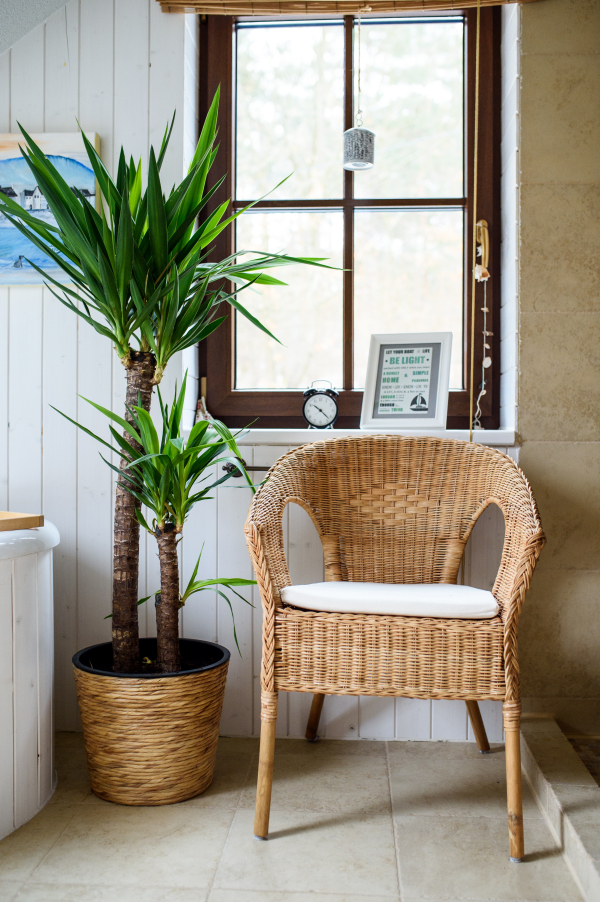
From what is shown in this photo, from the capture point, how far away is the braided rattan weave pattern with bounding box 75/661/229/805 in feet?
4.95

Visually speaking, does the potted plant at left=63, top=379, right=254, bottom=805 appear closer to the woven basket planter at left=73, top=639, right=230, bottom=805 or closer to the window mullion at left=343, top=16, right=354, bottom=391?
the woven basket planter at left=73, top=639, right=230, bottom=805

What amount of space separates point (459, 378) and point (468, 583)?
67 centimetres

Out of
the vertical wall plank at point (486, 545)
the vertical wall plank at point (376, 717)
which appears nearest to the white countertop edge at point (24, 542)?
the vertical wall plank at point (376, 717)

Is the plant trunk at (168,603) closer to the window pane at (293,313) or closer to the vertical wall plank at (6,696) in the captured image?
the vertical wall plank at (6,696)

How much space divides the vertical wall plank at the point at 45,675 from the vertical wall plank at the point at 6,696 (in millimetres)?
101

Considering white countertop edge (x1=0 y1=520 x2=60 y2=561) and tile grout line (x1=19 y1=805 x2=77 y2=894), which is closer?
tile grout line (x1=19 y1=805 x2=77 y2=894)

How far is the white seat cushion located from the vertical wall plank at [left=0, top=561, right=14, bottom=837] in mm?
592

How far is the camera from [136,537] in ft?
5.41

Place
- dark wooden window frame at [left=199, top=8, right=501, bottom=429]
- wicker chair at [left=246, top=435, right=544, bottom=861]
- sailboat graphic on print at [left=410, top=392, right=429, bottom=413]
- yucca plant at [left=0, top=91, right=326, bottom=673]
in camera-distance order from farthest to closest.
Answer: dark wooden window frame at [left=199, top=8, right=501, bottom=429]
sailboat graphic on print at [left=410, top=392, right=429, bottom=413]
yucca plant at [left=0, top=91, right=326, bottom=673]
wicker chair at [left=246, top=435, right=544, bottom=861]

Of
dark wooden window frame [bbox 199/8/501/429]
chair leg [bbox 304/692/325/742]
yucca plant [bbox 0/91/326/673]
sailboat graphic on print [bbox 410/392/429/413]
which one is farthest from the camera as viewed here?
dark wooden window frame [bbox 199/8/501/429]

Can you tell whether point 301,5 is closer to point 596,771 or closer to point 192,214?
point 192,214

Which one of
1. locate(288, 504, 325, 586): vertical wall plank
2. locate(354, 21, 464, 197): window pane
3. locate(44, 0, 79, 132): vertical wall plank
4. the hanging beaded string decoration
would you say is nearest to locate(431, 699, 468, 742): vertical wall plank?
locate(288, 504, 325, 586): vertical wall plank

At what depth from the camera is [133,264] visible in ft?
4.98

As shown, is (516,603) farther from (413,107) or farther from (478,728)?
(413,107)
